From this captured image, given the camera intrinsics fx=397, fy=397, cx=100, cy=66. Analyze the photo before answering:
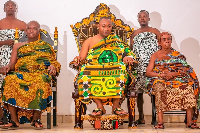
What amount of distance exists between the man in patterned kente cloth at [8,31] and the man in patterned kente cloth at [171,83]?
6.88 feet

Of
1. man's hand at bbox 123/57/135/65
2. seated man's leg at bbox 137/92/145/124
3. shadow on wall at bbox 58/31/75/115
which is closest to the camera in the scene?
man's hand at bbox 123/57/135/65

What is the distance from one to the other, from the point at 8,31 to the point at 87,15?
1.39 m

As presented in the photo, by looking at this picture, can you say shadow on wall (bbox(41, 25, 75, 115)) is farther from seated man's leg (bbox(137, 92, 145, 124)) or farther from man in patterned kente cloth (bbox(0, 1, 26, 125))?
seated man's leg (bbox(137, 92, 145, 124))

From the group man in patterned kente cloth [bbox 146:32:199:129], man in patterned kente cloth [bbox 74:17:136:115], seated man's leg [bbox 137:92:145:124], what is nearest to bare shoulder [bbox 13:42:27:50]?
man in patterned kente cloth [bbox 74:17:136:115]

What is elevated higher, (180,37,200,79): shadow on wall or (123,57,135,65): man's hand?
(180,37,200,79): shadow on wall

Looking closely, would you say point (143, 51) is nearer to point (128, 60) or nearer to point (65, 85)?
point (128, 60)

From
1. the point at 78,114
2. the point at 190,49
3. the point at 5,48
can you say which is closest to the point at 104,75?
the point at 78,114

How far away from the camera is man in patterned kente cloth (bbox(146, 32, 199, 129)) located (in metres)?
4.87

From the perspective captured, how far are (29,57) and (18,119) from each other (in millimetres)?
831

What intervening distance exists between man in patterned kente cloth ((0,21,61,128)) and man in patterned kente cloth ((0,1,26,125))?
0.43 meters

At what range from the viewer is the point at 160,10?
6609 millimetres

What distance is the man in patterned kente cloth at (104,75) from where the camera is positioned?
4.82 meters

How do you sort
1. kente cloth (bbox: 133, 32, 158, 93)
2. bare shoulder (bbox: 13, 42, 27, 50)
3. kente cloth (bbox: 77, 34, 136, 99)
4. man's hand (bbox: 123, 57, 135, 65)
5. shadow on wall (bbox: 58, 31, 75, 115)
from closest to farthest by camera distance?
kente cloth (bbox: 77, 34, 136, 99) → man's hand (bbox: 123, 57, 135, 65) → bare shoulder (bbox: 13, 42, 27, 50) → kente cloth (bbox: 133, 32, 158, 93) → shadow on wall (bbox: 58, 31, 75, 115)

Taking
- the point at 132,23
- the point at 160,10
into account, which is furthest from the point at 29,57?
the point at 160,10
